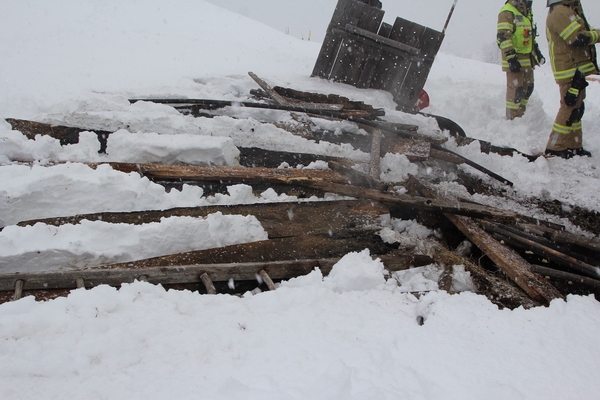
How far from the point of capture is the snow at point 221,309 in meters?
1.72

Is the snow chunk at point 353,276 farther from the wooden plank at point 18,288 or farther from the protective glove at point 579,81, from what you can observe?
the protective glove at point 579,81

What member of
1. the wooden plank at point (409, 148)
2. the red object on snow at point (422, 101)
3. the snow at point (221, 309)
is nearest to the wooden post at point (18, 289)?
the snow at point (221, 309)

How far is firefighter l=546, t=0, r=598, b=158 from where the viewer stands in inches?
221

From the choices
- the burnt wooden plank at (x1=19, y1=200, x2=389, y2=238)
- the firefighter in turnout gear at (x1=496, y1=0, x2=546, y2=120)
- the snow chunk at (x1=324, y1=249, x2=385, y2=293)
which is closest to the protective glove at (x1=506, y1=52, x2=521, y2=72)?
the firefighter in turnout gear at (x1=496, y1=0, x2=546, y2=120)

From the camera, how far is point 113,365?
5.64 ft

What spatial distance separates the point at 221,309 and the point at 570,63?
6.27 meters

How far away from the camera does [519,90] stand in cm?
689

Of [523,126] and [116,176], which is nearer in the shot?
[116,176]

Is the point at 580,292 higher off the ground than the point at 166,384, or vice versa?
the point at 580,292

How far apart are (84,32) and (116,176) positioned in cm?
699

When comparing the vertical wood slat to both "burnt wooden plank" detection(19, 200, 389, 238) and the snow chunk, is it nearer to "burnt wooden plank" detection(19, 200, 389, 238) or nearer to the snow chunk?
"burnt wooden plank" detection(19, 200, 389, 238)

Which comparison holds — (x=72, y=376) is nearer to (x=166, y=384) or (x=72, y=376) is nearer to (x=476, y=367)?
(x=166, y=384)

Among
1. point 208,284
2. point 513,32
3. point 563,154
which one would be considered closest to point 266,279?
point 208,284

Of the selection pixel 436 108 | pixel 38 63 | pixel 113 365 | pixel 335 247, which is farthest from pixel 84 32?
pixel 113 365
